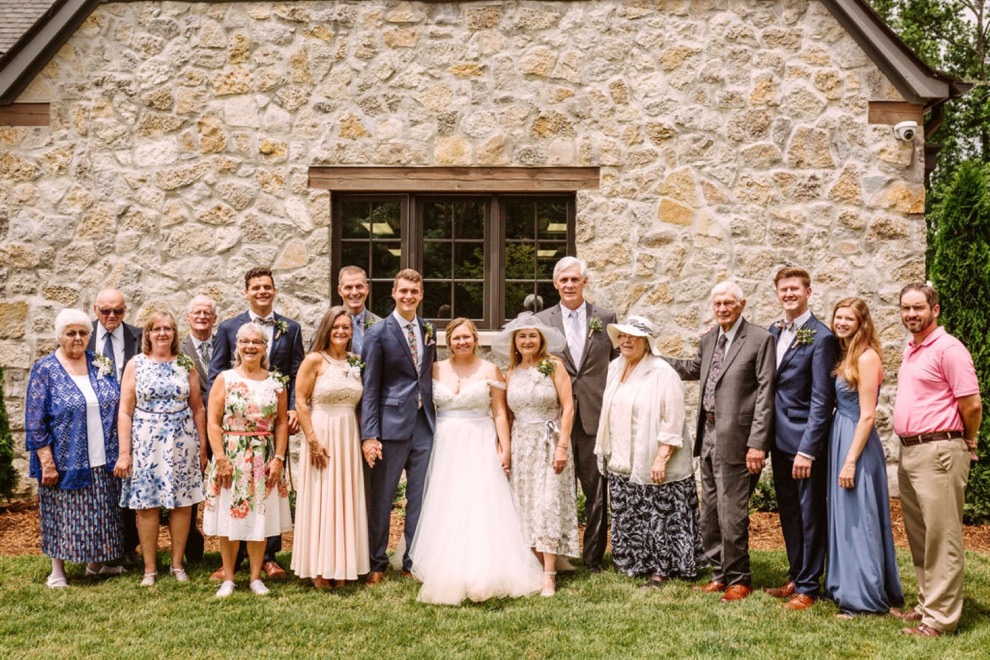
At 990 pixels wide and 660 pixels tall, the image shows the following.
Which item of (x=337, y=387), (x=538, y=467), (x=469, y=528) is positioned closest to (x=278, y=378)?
(x=337, y=387)

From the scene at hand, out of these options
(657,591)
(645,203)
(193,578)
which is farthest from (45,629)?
(645,203)

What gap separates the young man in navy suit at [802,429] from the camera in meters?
5.11

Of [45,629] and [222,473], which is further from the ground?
[222,473]

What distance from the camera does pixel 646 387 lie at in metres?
5.68

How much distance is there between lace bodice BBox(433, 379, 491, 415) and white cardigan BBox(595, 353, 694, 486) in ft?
3.21

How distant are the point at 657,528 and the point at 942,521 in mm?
1737

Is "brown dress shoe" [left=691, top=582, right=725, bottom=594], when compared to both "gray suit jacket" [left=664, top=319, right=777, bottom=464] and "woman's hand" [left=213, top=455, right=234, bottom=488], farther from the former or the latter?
"woman's hand" [left=213, top=455, right=234, bottom=488]

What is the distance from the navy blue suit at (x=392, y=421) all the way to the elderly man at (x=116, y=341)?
179 cm

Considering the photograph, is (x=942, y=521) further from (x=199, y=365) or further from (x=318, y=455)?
(x=199, y=365)

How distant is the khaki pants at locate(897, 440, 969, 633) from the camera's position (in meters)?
4.68

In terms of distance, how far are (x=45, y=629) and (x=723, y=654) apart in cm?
380

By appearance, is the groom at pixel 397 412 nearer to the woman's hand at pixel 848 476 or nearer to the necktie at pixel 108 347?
the necktie at pixel 108 347

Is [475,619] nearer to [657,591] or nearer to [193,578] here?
[657,591]

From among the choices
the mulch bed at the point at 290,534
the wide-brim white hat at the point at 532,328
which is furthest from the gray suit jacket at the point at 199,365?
the wide-brim white hat at the point at 532,328
